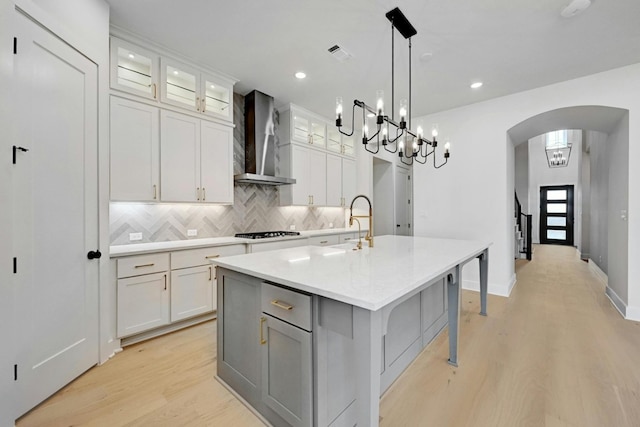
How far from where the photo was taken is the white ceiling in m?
2.17

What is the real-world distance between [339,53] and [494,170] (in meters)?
2.82

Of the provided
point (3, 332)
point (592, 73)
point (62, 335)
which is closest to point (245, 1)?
point (3, 332)

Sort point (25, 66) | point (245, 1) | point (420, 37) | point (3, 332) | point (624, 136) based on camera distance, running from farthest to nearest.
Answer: point (624, 136) < point (420, 37) < point (245, 1) < point (25, 66) < point (3, 332)

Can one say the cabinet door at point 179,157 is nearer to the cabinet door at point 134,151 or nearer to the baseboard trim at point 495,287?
the cabinet door at point 134,151

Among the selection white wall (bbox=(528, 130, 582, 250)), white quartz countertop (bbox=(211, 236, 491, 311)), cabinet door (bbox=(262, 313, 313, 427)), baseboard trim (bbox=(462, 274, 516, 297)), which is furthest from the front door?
cabinet door (bbox=(262, 313, 313, 427))

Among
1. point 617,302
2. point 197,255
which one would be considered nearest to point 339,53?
point 197,255

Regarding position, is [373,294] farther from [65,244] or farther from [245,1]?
[245,1]

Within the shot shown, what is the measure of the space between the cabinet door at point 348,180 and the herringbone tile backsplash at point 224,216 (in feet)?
1.70

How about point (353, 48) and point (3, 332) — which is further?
point (353, 48)

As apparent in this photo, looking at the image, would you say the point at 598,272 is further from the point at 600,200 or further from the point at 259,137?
the point at 259,137

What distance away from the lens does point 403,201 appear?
6727 mm

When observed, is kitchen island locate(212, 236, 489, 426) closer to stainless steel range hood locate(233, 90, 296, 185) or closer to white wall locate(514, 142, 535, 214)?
stainless steel range hood locate(233, 90, 296, 185)

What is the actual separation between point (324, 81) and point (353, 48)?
78 centimetres

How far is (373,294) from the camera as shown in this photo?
3.56 ft
